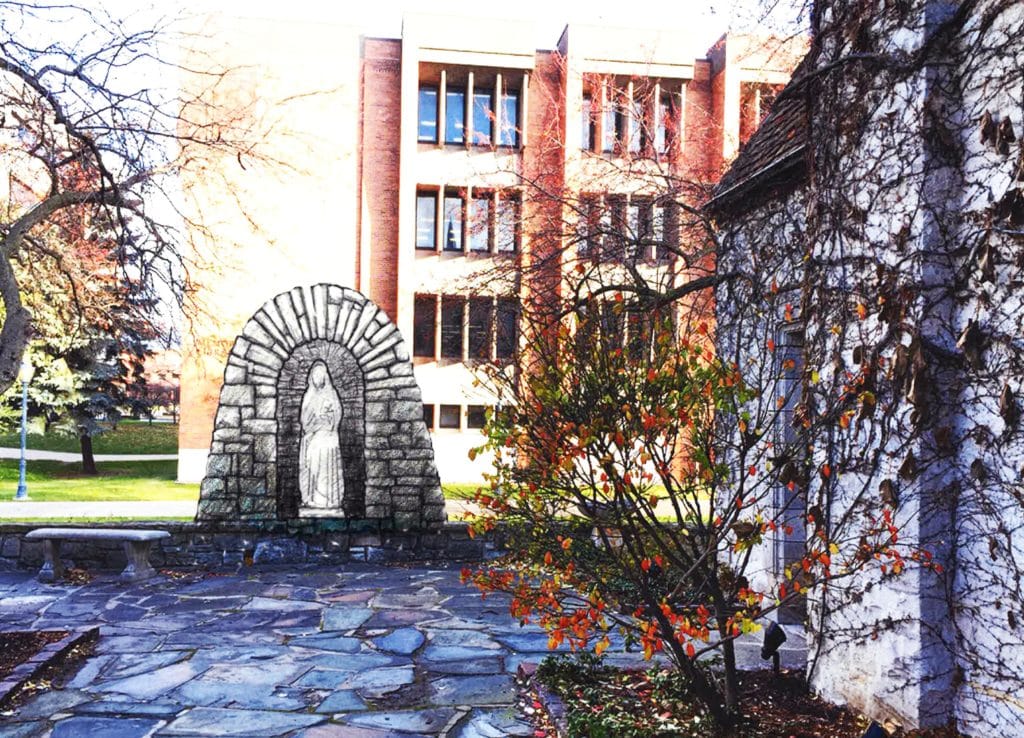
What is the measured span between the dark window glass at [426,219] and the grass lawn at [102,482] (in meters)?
9.06

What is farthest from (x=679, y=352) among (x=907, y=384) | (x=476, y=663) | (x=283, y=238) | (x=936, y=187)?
Result: (x=283, y=238)

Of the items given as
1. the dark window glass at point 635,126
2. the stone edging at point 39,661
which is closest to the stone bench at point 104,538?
the stone edging at point 39,661

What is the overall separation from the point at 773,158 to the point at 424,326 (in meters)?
18.2

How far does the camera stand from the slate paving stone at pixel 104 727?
5418mm

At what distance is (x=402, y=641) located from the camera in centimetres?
780

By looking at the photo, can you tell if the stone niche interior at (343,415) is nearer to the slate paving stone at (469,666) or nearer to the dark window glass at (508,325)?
the dark window glass at (508,325)

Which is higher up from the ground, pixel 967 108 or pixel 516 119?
pixel 516 119

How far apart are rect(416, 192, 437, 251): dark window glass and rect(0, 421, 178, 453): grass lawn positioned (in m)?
15.5

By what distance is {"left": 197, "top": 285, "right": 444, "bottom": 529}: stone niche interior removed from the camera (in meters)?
11.6

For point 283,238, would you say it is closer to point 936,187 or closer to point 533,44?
point 533,44

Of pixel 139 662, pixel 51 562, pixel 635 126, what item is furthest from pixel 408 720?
pixel 635 126

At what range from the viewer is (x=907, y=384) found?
4824mm

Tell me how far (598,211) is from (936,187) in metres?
8.59

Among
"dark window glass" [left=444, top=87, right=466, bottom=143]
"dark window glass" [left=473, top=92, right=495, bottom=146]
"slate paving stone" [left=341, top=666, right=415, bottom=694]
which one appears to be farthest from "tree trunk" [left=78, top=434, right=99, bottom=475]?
"slate paving stone" [left=341, top=666, right=415, bottom=694]
